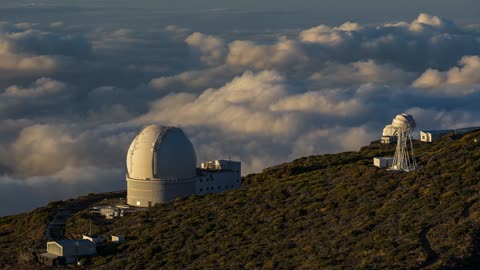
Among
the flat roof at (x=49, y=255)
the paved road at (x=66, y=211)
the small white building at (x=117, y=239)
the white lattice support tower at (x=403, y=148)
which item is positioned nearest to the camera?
the flat roof at (x=49, y=255)

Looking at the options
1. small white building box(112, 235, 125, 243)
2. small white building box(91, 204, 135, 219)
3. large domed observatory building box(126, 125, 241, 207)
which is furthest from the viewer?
large domed observatory building box(126, 125, 241, 207)

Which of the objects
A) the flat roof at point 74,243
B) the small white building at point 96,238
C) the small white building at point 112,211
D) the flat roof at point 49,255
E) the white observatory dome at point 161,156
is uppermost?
the white observatory dome at point 161,156

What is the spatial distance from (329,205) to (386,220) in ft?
21.3

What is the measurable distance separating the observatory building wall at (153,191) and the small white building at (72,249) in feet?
45.7

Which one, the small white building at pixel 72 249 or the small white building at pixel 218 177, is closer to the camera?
the small white building at pixel 72 249

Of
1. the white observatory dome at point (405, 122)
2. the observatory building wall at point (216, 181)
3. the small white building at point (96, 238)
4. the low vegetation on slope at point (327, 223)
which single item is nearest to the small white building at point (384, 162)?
the low vegetation on slope at point (327, 223)

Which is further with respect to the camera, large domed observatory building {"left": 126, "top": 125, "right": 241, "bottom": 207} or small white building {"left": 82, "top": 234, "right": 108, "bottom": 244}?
large domed observatory building {"left": 126, "top": 125, "right": 241, "bottom": 207}

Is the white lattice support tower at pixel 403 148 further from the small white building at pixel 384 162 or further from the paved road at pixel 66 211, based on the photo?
the paved road at pixel 66 211

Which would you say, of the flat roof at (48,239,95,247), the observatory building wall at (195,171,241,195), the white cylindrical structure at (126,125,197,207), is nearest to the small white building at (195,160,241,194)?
the observatory building wall at (195,171,241,195)

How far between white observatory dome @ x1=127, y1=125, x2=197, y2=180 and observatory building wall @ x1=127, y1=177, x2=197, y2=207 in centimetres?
49

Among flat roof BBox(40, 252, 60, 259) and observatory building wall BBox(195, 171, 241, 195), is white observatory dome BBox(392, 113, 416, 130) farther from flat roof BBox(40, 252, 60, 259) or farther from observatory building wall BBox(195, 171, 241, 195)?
flat roof BBox(40, 252, 60, 259)

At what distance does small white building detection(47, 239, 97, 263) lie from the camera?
5400 cm

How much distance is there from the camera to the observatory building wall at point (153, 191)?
6900 cm

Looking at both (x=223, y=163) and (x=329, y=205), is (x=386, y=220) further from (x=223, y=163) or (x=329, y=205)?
(x=223, y=163)
